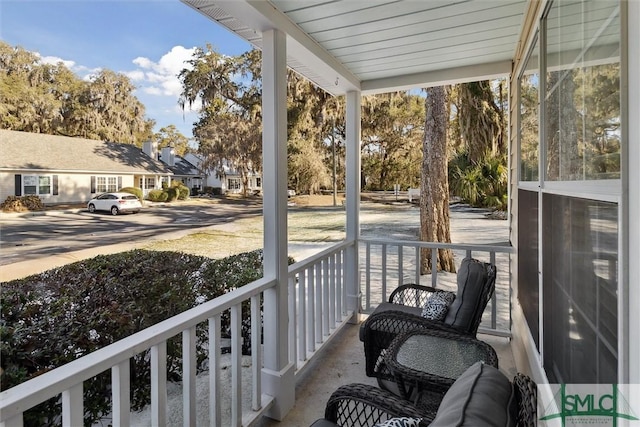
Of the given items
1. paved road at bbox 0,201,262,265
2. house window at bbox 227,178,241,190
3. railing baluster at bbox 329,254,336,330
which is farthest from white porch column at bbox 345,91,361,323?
paved road at bbox 0,201,262,265

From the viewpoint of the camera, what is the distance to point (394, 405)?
1.47 meters

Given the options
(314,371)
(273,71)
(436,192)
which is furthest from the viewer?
(436,192)

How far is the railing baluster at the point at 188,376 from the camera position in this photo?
1.71 m

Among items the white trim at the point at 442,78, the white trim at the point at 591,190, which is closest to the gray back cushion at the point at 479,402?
the white trim at the point at 591,190

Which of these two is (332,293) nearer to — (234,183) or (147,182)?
(234,183)

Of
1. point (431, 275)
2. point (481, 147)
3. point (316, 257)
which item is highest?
point (481, 147)

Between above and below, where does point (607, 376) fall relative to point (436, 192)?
below

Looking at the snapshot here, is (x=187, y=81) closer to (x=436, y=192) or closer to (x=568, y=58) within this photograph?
(x=568, y=58)

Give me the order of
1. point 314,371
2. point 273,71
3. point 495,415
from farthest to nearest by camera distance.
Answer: point 314,371, point 273,71, point 495,415

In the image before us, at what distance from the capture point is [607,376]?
0.97 m

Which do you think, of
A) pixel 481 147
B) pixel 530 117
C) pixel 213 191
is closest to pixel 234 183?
pixel 213 191

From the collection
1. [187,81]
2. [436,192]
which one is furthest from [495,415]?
[436,192]

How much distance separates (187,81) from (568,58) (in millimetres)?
1766

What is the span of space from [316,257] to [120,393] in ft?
6.41
